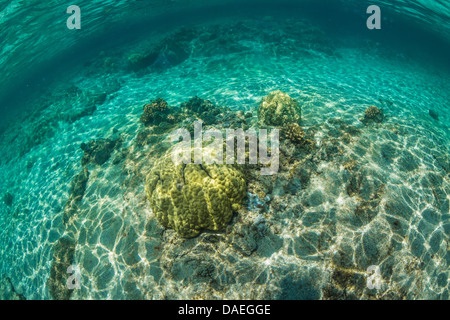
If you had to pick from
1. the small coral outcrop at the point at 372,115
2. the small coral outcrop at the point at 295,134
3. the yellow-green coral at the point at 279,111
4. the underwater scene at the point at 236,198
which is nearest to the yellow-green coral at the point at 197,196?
the underwater scene at the point at 236,198

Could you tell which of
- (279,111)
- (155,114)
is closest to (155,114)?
(155,114)

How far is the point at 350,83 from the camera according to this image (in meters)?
16.2

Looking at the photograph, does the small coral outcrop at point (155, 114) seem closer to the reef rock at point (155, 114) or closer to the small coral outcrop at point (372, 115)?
the reef rock at point (155, 114)

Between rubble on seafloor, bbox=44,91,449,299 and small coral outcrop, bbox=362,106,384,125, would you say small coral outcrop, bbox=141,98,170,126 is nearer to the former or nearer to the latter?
rubble on seafloor, bbox=44,91,449,299

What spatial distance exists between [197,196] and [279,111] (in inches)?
245

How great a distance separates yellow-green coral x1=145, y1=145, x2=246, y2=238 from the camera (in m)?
5.54

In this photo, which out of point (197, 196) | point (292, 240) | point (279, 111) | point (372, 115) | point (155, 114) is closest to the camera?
point (197, 196)

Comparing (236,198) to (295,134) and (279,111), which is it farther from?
(279,111)

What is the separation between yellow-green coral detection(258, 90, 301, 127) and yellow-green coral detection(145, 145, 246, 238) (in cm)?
467

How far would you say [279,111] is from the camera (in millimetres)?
9664

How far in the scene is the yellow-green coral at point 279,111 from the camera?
9.66 meters

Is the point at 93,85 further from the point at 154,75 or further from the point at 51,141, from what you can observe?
the point at 51,141

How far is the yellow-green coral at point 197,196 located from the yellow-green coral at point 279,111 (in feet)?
15.3
